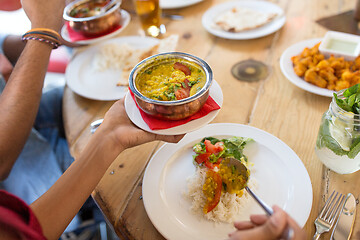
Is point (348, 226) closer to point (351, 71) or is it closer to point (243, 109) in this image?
point (243, 109)

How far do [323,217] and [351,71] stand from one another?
1002 millimetres

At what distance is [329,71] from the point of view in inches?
67.5

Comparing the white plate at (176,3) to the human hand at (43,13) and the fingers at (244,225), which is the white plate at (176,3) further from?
the fingers at (244,225)

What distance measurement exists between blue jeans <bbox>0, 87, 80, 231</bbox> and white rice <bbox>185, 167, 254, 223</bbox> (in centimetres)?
103

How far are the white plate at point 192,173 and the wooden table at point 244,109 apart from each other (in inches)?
3.0

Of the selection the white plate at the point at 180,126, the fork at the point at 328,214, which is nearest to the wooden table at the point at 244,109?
the fork at the point at 328,214

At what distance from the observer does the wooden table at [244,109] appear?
4.19 feet

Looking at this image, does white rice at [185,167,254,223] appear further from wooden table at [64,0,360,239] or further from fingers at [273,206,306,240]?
fingers at [273,206,306,240]

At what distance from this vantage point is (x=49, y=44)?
1939mm

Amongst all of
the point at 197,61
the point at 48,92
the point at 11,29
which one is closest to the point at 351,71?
the point at 197,61

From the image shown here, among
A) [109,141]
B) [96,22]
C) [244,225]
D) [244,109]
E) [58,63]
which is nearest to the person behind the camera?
[244,225]

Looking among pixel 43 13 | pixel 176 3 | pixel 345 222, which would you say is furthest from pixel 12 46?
pixel 345 222

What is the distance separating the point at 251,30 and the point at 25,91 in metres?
1.64

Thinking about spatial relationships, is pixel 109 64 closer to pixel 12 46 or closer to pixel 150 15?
pixel 150 15
